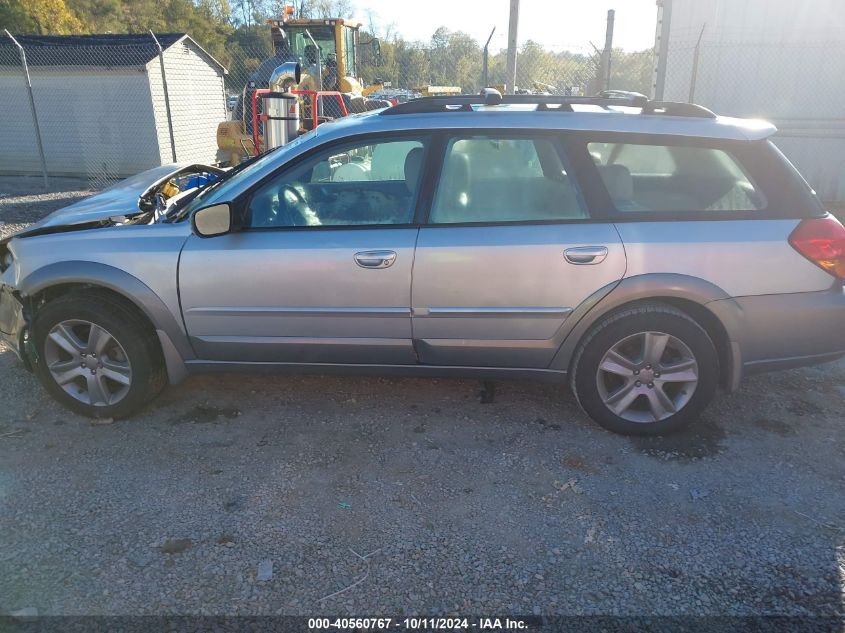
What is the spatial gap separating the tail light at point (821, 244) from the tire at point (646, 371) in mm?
631

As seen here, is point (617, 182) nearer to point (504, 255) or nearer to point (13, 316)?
point (504, 255)

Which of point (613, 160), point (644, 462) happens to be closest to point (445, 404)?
point (644, 462)

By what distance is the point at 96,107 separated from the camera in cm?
1245

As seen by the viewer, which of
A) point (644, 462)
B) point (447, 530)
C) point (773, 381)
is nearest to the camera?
point (447, 530)

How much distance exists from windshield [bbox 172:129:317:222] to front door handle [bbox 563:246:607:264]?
154 cm

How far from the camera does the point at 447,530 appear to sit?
8.76 ft

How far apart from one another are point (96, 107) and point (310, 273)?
38.3 ft

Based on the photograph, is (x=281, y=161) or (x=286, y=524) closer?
(x=286, y=524)

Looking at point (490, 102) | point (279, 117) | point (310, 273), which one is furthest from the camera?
point (279, 117)

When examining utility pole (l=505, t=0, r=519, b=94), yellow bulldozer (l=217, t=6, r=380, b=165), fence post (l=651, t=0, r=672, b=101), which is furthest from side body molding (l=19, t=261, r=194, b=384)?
yellow bulldozer (l=217, t=6, r=380, b=165)

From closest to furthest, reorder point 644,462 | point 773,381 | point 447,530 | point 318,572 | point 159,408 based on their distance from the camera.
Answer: point 318,572 < point 447,530 < point 644,462 < point 159,408 < point 773,381

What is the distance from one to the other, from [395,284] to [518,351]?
0.75 m

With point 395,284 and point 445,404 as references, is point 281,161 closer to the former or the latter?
point 395,284

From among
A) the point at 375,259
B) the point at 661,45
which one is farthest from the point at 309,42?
the point at 375,259
